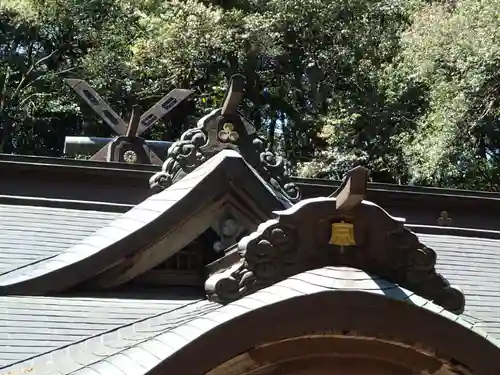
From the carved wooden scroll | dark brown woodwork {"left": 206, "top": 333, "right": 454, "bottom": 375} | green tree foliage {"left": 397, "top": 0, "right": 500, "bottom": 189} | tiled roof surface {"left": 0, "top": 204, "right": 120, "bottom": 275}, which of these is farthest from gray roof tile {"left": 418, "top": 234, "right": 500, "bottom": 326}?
green tree foliage {"left": 397, "top": 0, "right": 500, "bottom": 189}

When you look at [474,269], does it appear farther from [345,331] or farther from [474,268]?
[345,331]

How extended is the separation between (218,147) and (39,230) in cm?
100

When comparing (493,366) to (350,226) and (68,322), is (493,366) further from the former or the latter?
(68,322)

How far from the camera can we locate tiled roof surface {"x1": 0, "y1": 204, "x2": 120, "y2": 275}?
12.0 feet

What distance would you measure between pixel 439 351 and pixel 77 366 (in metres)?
1.19

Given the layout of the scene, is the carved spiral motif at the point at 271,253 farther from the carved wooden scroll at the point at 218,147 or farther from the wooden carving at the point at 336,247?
the carved wooden scroll at the point at 218,147

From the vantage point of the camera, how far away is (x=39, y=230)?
3.97 m

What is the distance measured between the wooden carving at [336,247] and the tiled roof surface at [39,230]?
1393 mm

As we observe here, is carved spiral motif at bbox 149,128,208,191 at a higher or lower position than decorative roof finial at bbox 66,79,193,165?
lower

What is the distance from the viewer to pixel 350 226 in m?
2.52

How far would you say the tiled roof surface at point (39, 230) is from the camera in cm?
366

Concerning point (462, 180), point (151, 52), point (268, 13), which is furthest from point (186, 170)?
point (268, 13)

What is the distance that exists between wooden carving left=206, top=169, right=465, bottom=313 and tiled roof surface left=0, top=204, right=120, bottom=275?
54.8 inches

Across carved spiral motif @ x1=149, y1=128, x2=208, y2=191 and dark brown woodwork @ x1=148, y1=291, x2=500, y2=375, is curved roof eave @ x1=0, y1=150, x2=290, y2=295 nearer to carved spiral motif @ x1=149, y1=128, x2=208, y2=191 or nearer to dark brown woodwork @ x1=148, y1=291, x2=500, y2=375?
carved spiral motif @ x1=149, y1=128, x2=208, y2=191
